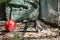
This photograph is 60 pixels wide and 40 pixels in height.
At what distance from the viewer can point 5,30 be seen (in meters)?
4.50

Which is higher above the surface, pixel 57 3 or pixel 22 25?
pixel 57 3

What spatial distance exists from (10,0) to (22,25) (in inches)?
23.9

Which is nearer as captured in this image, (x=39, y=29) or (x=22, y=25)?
(x=39, y=29)

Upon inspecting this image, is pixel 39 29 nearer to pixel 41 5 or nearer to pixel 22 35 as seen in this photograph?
pixel 22 35

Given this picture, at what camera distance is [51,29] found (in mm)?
4719

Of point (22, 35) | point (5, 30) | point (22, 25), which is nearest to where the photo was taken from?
point (22, 35)

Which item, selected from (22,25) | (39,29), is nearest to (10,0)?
(22,25)

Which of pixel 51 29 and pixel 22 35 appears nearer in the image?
pixel 22 35

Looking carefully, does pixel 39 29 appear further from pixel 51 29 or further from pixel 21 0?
pixel 21 0

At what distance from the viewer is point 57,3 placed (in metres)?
4.93

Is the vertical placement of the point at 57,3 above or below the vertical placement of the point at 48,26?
above

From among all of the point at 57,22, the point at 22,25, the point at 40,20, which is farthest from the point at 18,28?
the point at 57,22

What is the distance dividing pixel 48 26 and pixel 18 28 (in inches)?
26.5

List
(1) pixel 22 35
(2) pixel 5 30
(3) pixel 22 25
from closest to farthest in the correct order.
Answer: (1) pixel 22 35, (2) pixel 5 30, (3) pixel 22 25
